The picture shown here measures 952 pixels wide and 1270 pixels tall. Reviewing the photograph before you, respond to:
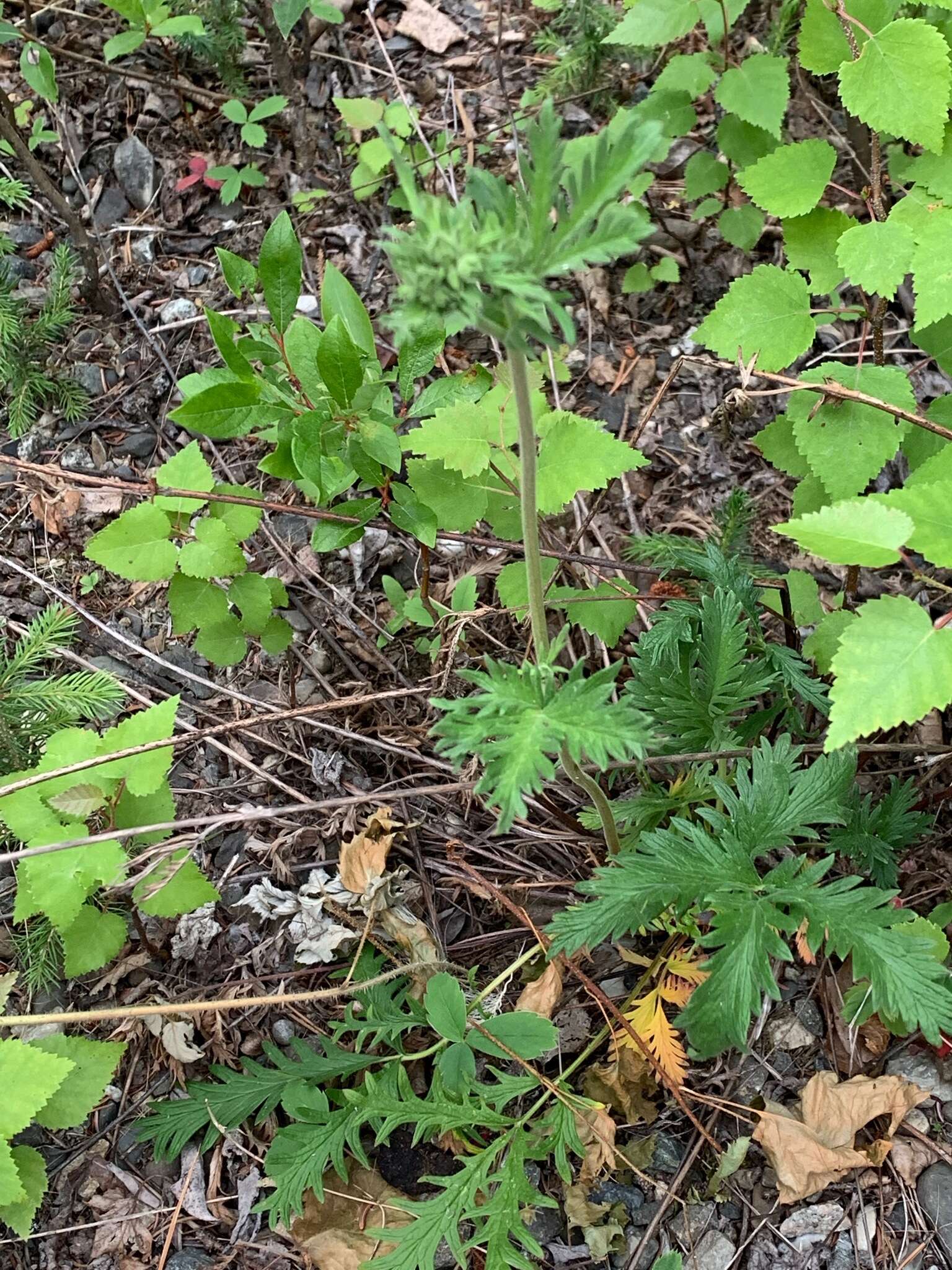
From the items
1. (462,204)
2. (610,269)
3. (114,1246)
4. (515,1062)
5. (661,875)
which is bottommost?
(114,1246)

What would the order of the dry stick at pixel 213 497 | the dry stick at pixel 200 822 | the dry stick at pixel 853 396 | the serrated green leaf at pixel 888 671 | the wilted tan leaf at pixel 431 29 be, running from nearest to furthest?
the serrated green leaf at pixel 888 671
the dry stick at pixel 200 822
the dry stick at pixel 853 396
the dry stick at pixel 213 497
the wilted tan leaf at pixel 431 29

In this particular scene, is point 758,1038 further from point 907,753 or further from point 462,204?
point 462,204

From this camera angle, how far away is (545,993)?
2.09 m

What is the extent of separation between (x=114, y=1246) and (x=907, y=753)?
2149 millimetres

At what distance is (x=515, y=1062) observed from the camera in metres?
2.02

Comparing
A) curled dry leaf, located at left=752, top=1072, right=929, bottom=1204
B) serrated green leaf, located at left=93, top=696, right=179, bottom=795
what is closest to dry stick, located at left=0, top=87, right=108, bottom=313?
serrated green leaf, located at left=93, top=696, right=179, bottom=795

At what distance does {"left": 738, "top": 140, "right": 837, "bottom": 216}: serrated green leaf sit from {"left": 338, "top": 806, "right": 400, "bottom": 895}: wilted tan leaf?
1.68 m

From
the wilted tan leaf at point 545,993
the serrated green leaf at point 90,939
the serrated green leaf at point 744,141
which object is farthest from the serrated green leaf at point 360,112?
the wilted tan leaf at point 545,993

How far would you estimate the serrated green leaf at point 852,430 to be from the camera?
2027mm

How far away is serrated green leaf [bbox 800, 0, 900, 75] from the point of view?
204cm

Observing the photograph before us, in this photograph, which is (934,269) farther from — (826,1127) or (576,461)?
(826,1127)

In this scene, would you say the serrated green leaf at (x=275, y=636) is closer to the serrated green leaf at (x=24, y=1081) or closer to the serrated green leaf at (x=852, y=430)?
the serrated green leaf at (x=24, y=1081)

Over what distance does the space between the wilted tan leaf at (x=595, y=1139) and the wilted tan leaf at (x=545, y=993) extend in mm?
218

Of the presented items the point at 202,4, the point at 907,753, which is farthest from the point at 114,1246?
the point at 202,4
